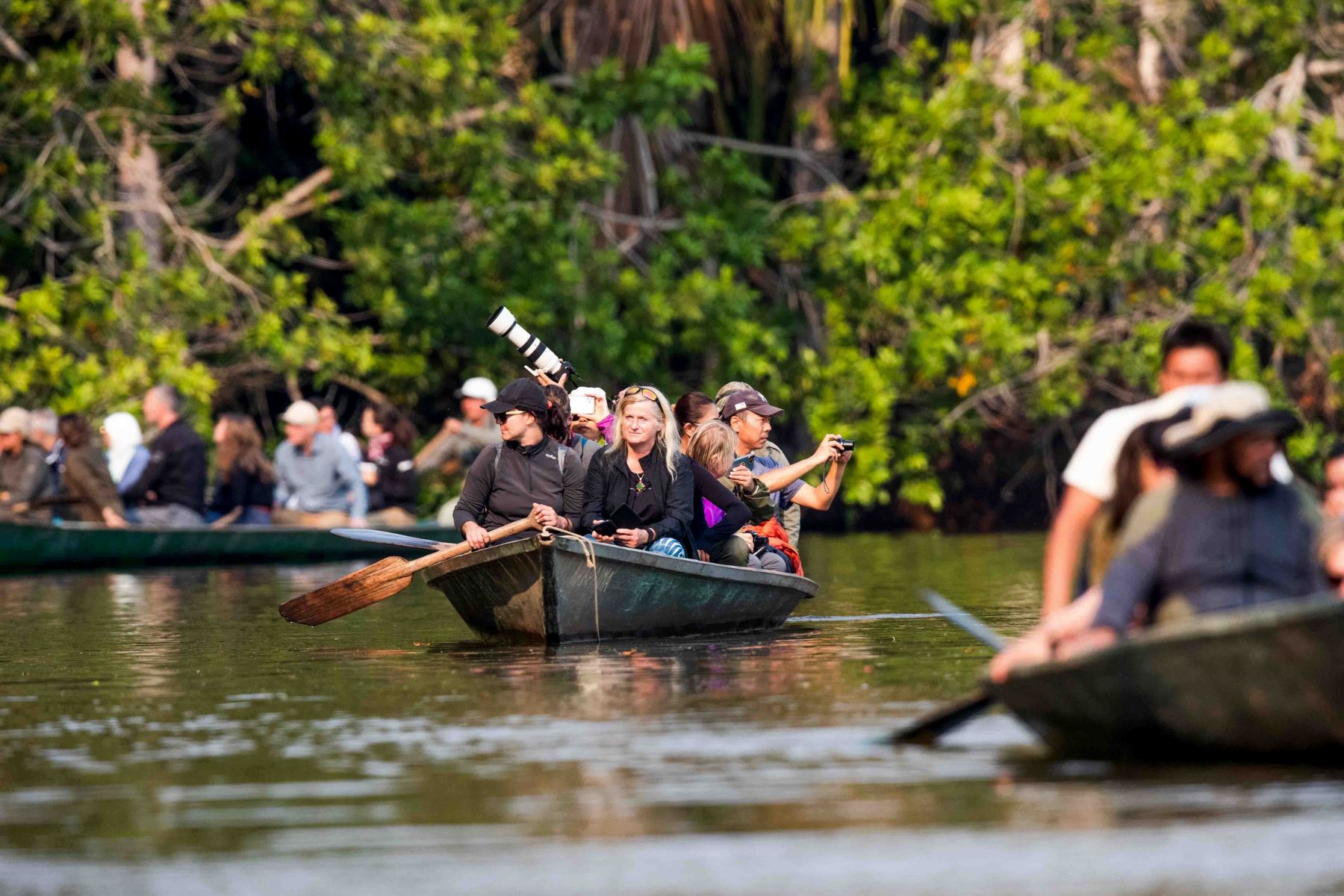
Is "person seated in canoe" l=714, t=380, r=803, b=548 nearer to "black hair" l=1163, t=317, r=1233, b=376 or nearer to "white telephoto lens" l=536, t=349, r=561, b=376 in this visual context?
"white telephoto lens" l=536, t=349, r=561, b=376

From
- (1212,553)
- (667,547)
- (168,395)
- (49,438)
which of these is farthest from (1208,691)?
(49,438)

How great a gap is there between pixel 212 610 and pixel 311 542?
268 inches

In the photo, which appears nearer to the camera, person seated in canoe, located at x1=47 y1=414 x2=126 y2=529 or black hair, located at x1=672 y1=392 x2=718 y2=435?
black hair, located at x1=672 y1=392 x2=718 y2=435

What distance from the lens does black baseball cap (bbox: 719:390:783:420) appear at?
1379cm

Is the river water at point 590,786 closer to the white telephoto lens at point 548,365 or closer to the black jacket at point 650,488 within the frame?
the black jacket at point 650,488

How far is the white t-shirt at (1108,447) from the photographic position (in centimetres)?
798

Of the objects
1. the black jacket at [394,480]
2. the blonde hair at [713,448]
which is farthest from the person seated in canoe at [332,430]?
the blonde hair at [713,448]

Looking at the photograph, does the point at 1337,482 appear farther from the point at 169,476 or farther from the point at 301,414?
the point at 169,476

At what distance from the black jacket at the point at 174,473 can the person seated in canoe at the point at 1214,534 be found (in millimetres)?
14822

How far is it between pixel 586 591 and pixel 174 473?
1023 cm

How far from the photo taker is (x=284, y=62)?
25.8m

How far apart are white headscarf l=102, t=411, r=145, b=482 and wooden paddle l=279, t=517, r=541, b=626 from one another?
31.7 feet

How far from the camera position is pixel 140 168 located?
25.7m

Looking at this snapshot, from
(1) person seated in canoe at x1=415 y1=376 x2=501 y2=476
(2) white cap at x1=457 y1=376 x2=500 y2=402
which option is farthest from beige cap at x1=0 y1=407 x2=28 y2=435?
(1) person seated in canoe at x1=415 y1=376 x2=501 y2=476
